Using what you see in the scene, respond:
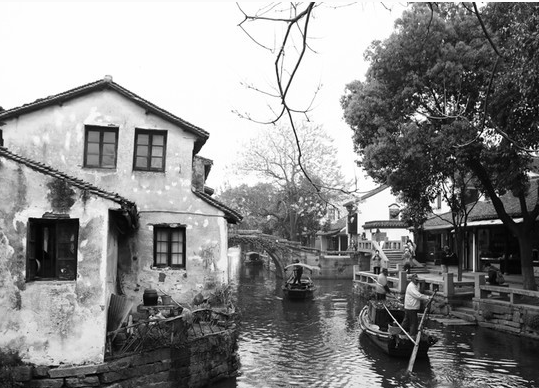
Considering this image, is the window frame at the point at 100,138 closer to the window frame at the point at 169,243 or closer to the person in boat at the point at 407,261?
the window frame at the point at 169,243

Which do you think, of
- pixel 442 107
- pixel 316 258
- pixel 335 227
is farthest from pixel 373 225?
pixel 442 107

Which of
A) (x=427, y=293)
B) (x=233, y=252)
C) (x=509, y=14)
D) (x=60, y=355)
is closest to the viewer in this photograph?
(x=60, y=355)

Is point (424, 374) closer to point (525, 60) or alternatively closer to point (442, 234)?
point (525, 60)

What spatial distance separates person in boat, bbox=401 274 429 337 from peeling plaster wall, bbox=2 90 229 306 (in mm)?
5554

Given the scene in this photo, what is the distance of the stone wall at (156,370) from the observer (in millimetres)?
9562

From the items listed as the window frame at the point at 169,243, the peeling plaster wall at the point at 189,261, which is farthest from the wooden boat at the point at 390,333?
the window frame at the point at 169,243

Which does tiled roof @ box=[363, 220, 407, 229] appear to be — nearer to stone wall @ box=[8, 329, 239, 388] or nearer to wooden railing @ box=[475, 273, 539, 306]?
wooden railing @ box=[475, 273, 539, 306]

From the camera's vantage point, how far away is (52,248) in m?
10.3

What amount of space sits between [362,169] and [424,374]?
945cm

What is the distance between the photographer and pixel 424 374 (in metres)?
13.1

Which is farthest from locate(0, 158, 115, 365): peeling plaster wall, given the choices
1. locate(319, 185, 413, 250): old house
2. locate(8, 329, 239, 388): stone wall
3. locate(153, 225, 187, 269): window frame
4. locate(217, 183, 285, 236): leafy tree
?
locate(217, 183, 285, 236): leafy tree

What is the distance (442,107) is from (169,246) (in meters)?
10.8

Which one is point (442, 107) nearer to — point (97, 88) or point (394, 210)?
point (97, 88)

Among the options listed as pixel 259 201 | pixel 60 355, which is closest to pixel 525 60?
pixel 60 355
